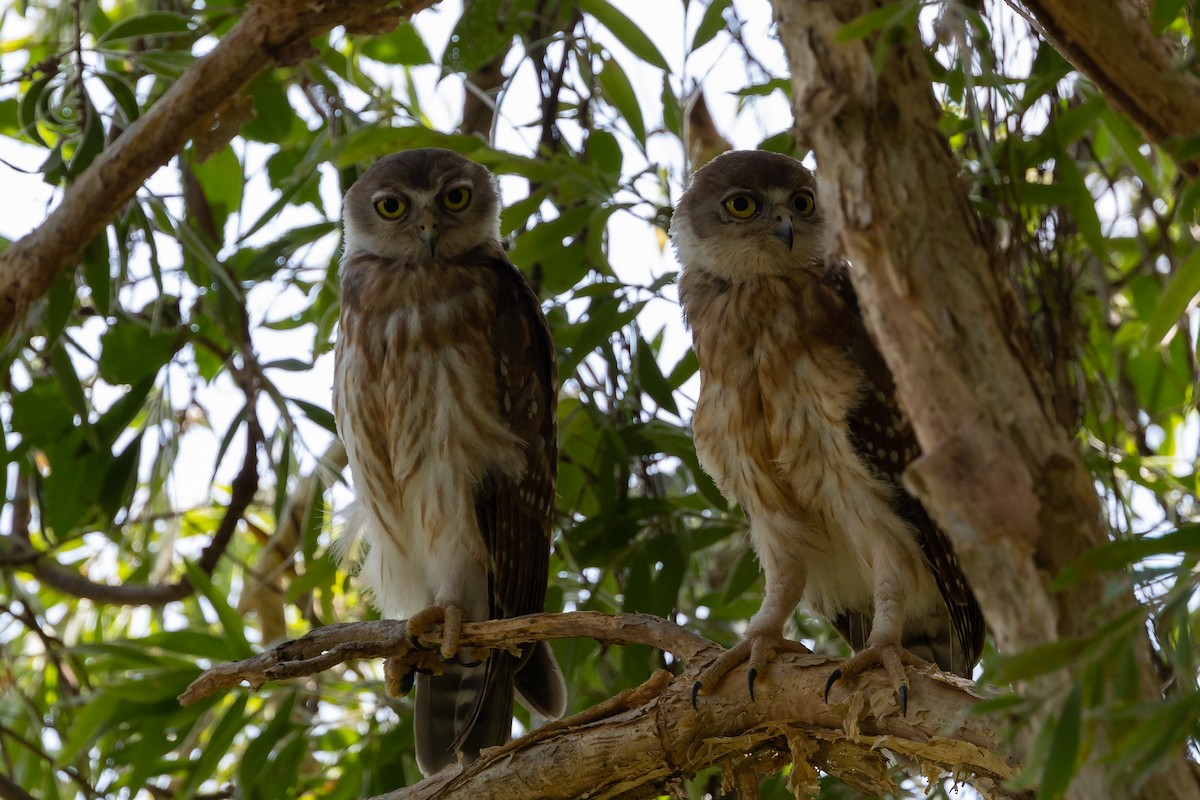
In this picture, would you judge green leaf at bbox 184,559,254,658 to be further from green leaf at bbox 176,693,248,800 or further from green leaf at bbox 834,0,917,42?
green leaf at bbox 834,0,917,42

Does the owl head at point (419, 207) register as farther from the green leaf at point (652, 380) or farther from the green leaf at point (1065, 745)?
the green leaf at point (1065, 745)

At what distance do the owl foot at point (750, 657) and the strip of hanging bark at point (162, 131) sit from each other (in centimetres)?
154

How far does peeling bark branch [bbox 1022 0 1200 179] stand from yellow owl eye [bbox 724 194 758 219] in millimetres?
1588


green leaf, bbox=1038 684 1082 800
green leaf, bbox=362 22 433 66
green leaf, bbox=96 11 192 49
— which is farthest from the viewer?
green leaf, bbox=362 22 433 66

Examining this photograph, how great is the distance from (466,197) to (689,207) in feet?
2.47

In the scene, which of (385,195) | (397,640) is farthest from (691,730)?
(385,195)

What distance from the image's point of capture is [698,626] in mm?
3727

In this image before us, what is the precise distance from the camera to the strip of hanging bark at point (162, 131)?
2.69 m

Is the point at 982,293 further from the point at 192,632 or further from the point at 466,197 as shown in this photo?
the point at 192,632

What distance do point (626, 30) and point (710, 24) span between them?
0.25m

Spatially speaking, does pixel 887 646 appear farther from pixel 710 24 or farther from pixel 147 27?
pixel 147 27

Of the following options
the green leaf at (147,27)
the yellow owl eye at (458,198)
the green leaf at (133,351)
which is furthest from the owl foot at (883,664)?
the green leaf at (147,27)

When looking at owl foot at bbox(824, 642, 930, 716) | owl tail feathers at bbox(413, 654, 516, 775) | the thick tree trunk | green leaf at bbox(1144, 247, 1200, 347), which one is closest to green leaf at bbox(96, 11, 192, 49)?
owl tail feathers at bbox(413, 654, 516, 775)

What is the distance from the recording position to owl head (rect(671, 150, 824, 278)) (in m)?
2.99
